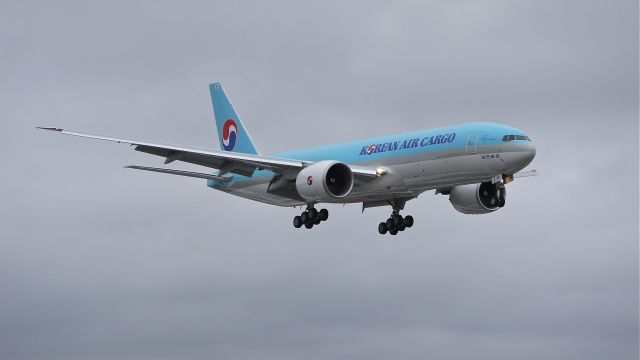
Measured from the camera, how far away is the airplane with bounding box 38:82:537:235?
181 ft

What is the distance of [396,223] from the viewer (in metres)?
63.3

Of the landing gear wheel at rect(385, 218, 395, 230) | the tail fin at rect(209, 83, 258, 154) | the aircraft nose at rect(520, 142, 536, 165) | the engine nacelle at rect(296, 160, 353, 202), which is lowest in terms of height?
the landing gear wheel at rect(385, 218, 395, 230)

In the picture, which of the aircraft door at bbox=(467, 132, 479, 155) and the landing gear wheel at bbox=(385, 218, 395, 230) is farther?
the landing gear wheel at bbox=(385, 218, 395, 230)

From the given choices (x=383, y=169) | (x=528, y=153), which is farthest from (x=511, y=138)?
(x=383, y=169)

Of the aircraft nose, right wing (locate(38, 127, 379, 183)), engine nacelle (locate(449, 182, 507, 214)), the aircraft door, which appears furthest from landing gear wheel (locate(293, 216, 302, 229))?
the aircraft nose

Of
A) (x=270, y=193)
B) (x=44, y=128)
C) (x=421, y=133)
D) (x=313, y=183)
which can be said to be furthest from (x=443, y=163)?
(x=44, y=128)

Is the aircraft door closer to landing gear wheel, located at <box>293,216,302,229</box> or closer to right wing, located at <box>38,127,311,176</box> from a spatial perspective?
right wing, located at <box>38,127,311,176</box>

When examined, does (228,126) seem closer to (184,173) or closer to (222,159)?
(184,173)

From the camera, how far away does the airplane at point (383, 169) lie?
55312 mm

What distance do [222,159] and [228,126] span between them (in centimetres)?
1323

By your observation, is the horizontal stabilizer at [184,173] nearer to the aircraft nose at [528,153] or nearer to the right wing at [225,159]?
the right wing at [225,159]

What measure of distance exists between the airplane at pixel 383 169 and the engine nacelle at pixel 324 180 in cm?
5

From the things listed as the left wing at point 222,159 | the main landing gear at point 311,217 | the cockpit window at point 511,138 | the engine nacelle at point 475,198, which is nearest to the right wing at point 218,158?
the left wing at point 222,159

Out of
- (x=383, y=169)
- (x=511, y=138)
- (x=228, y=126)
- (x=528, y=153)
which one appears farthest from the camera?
(x=228, y=126)
